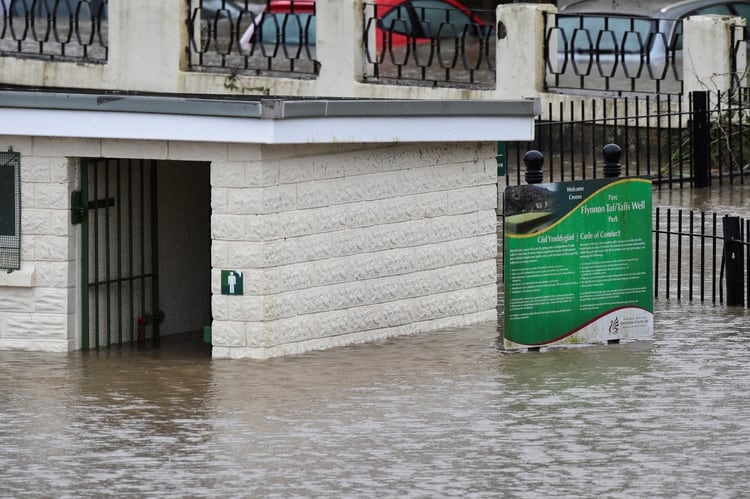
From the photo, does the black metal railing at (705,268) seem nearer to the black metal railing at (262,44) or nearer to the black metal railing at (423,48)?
the black metal railing at (423,48)

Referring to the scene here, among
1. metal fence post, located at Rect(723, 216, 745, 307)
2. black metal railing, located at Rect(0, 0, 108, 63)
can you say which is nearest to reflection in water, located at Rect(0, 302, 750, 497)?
metal fence post, located at Rect(723, 216, 745, 307)

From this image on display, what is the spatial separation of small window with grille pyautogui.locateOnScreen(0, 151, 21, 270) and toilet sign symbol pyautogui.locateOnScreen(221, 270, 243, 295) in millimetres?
1661

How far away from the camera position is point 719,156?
2281 centimetres

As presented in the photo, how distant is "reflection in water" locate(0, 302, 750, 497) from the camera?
9.61 metres

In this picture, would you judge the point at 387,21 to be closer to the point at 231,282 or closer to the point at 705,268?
the point at 705,268

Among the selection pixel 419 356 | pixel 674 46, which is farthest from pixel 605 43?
pixel 419 356

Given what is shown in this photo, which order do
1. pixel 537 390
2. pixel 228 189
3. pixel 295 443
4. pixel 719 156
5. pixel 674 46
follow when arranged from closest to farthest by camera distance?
pixel 295 443
pixel 537 390
pixel 228 189
pixel 719 156
pixel 674 46

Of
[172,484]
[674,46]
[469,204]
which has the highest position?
[674,46]

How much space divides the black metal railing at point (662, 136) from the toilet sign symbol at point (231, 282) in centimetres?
875

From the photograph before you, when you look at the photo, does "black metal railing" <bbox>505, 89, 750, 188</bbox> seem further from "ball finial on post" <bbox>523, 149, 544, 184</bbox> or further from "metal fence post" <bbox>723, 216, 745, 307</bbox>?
"ball finial on post" <bbox>523, 149, 544, 184</bbox>

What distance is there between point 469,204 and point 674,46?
10752mm

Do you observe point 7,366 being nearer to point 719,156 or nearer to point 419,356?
point 419,356

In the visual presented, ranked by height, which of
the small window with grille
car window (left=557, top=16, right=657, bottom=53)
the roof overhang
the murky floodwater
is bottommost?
the murky floodwater

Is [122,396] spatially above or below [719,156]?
below
